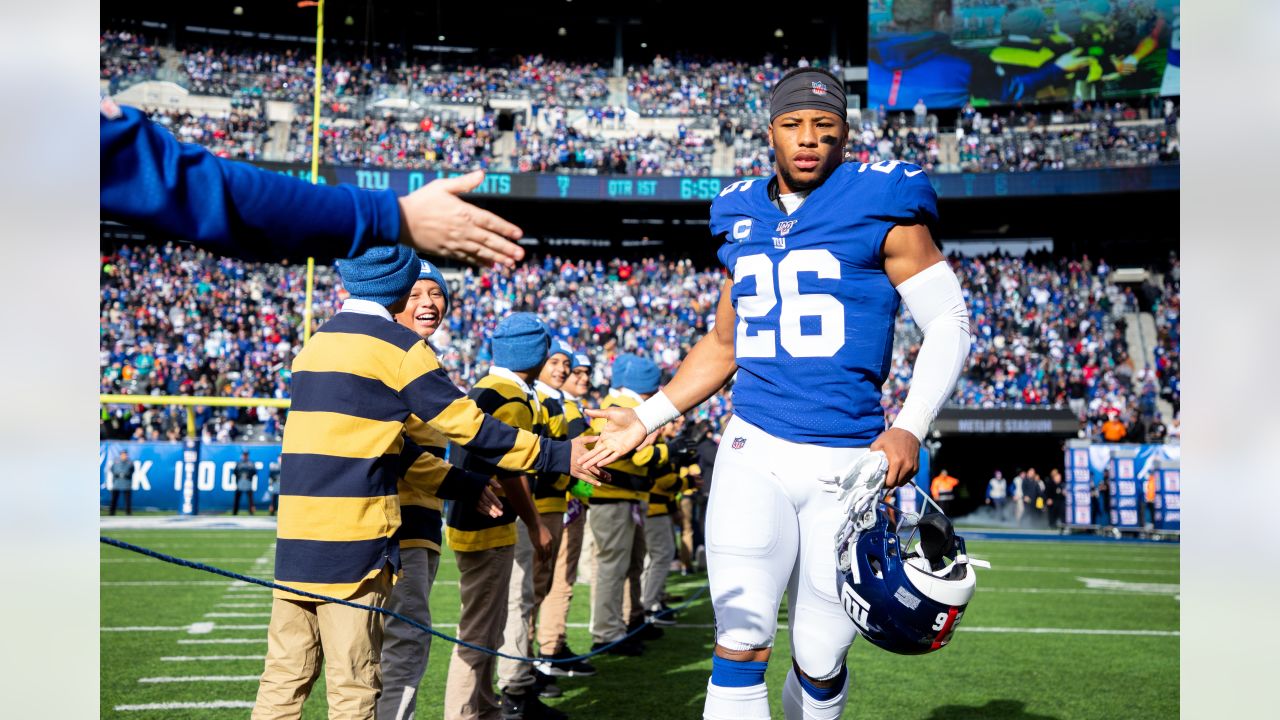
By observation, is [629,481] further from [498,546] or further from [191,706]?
[191,706]

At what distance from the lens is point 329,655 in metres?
3.21

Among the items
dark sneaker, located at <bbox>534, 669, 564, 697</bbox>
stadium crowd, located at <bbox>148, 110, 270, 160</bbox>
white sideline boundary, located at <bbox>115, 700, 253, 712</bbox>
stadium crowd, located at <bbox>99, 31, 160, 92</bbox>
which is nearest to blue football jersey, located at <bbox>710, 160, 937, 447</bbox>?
dark sneaker, located at <bbox>534, 669, 564, 697</bbox>

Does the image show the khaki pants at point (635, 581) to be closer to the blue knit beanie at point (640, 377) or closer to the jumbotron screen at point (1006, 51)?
the blue knit beanie at point (640, 377)

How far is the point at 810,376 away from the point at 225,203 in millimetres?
1783

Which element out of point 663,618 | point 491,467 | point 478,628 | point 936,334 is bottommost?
point 663,618

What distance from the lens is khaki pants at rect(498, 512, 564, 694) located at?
5230 mm

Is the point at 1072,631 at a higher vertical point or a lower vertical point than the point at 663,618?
higher

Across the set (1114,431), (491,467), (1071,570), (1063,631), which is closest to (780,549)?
(491,467)

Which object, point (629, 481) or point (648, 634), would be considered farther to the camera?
point (648, 634)

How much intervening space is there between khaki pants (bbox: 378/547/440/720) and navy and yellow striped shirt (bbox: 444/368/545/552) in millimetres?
287

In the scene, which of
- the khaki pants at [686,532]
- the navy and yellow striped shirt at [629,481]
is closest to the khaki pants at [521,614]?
the navy and yellow striped shirt at [629,481]
